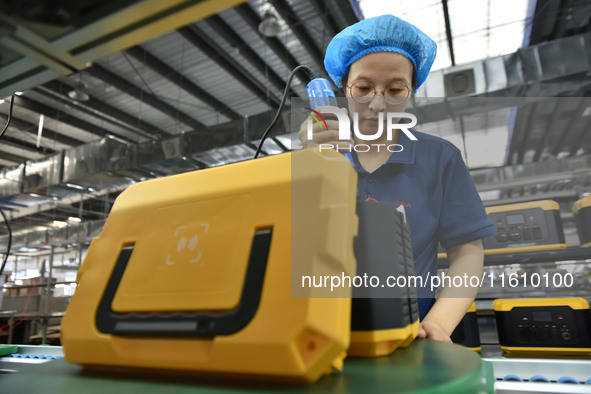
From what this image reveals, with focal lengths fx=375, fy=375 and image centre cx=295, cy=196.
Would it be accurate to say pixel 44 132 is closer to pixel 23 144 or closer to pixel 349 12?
pixel 23 144

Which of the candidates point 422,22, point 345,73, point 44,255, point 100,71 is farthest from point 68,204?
point 345,73

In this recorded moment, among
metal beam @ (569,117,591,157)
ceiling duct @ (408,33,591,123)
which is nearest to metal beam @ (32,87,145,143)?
ceiling duct @ (408,33,591,123)

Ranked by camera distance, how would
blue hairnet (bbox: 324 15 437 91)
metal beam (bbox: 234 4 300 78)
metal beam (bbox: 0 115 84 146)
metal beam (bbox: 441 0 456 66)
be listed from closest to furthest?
blue hairnet (bbox: 324 15 437 91), metal beam (bbox: 441 0 456 66), metal beam (bbox: 234 4 300 78), metal beam (bbox: 0 115 84 146)

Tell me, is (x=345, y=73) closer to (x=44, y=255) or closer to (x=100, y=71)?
(x=100, y=71)

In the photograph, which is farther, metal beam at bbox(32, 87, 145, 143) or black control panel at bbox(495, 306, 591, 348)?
metal beam at bbox(32, 87, 145, 143)

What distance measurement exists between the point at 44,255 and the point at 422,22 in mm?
12412

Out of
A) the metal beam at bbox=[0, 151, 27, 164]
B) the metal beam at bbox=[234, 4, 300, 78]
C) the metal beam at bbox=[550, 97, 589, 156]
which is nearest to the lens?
the metal beam at bbox=[234, 4, 300, 78]

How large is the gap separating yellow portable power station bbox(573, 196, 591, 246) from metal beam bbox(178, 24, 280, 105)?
3428 mm

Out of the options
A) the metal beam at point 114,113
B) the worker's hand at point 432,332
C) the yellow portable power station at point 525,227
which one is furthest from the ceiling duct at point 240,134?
the worker's hand at point 432,332

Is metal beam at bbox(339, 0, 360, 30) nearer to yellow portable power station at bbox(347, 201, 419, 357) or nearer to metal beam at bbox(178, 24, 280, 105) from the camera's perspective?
metal beam at bbox(178, 24, 280, 105)

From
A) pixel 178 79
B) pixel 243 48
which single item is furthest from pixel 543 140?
pixel 178 79

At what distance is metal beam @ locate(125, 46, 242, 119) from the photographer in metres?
3.97

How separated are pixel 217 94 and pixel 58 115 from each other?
7.37 feet

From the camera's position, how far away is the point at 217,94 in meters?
4.79
